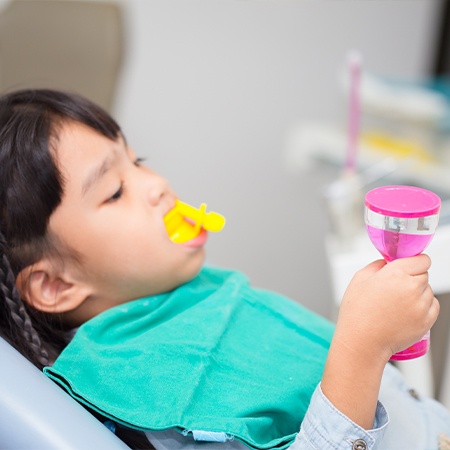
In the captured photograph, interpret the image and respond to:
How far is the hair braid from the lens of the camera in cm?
70

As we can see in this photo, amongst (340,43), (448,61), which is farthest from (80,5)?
(448,61)

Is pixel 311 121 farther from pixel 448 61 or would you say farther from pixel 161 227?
pixel 161 227

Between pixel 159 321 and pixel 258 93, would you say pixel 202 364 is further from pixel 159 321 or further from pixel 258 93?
pixel 258 93

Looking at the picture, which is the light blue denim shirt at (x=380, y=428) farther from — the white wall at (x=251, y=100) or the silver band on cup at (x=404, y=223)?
the white wall at (x=251, y=100)

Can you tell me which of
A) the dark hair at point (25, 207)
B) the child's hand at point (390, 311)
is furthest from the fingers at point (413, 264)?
the dark hair at point (25, 207)

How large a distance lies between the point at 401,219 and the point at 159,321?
35 centimetres

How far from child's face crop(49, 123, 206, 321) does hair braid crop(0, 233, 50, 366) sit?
0.07 m

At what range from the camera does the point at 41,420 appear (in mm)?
544

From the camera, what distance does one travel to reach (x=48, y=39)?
1.62 meters

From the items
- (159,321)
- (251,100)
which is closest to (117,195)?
(159,321)

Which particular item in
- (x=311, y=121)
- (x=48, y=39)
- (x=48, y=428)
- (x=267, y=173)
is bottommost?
(x=267, y=173)

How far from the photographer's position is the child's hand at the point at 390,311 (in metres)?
0.58

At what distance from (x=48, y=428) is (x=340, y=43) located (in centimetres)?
195

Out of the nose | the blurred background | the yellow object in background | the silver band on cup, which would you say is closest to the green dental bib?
the nose
